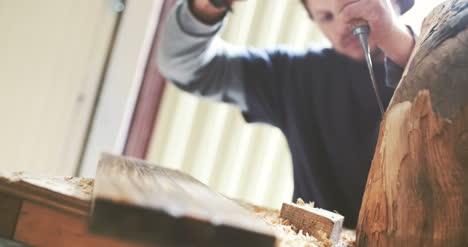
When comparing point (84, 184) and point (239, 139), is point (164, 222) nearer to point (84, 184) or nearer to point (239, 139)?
point (84, 184)

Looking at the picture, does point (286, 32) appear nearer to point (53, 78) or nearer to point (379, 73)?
point (379, 73)

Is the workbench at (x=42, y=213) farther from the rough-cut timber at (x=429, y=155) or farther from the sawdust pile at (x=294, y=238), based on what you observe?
the rough-cut timber at (x=429, y=155)

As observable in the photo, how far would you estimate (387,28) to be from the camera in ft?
3.07

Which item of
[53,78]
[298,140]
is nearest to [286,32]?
[298,140]

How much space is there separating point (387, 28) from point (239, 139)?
3.22 ft

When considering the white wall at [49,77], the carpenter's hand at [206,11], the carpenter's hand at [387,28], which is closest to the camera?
the carpenter's hand at [387,28]

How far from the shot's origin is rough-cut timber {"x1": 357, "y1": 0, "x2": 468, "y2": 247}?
2.16ft

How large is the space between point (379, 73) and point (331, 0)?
224 mm

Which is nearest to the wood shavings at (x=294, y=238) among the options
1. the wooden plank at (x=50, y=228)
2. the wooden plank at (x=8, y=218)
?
the wooden plank at (x=50, y=228)

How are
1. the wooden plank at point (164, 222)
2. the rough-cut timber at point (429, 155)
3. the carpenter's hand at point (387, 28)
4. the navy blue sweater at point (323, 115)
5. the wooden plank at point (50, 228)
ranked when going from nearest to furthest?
the wooden plank at point (164, 222), the wooden plank at point (50, 228), the rough-cut timber at point (429, 155), the carpenter's hand at point (387, 28), the navy blue sweater at point (323, 115)

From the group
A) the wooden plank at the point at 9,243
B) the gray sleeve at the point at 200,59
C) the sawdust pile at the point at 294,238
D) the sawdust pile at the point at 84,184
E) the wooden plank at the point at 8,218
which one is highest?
the gray sleeve at the point at 200,59

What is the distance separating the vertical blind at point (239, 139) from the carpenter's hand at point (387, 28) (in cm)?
79

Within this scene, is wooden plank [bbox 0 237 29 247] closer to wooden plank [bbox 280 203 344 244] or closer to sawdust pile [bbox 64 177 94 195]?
sawdust pile [bbox 64 177 94 195]

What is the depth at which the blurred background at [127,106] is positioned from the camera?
1.72 meters
